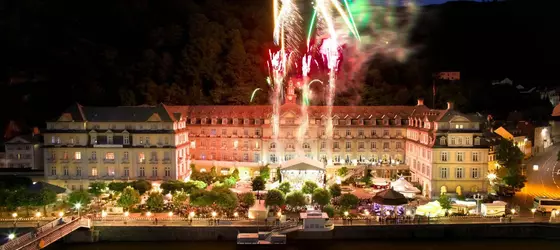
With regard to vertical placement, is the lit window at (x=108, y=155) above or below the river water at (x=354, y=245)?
above

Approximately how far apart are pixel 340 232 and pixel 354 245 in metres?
1.62

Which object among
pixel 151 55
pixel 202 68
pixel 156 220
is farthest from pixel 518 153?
pixel 151 55

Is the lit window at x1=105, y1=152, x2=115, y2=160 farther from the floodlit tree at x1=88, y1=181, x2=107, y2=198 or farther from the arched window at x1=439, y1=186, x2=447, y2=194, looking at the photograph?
the arched window at x1=439, y1=186, x2=447, y2=194

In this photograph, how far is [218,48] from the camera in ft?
275

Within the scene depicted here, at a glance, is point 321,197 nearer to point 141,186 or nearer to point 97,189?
point 141,186

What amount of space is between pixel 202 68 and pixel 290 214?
45108 millimetres

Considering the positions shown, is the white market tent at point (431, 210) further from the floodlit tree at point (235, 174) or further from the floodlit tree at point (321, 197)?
the floodlit tree at point (235, 174)

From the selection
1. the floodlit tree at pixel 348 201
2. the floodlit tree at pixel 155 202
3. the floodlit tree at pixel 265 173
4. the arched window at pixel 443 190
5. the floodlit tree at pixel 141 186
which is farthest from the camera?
the floodlit tree at pixel 265 173

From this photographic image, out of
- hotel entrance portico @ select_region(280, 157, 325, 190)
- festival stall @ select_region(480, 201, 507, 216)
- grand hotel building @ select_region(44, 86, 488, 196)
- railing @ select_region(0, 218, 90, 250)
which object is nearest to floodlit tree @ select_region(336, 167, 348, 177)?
grand hotel building @ select_region(44, 86, 488, 196)

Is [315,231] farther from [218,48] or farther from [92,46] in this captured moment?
[92,46]

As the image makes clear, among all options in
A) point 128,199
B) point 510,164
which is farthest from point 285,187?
point 510,164

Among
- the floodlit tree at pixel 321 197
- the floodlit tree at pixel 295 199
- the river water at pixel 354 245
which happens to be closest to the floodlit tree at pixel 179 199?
the river water at pixel 354 245

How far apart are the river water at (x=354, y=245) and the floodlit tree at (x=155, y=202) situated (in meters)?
4.30

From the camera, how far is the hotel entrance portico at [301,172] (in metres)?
49.6
